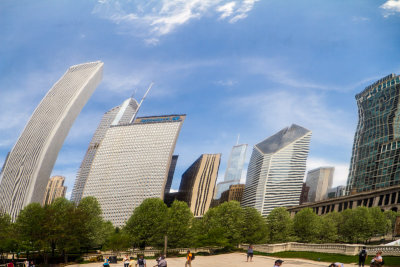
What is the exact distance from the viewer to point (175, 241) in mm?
78438

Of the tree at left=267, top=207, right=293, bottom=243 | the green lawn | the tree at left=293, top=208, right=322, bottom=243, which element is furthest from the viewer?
the tree at left=267, top=207, right=293, bottom=243

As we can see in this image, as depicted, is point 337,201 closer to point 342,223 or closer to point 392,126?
point 342,223

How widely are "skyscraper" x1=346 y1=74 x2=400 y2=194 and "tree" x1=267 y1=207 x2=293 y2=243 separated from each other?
3687 inches

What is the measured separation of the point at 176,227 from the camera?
80.4 metres

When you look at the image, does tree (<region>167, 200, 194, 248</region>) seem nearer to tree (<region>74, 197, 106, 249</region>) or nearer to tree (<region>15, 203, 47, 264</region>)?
tree (<region>74, 197, 106, 249</region>)

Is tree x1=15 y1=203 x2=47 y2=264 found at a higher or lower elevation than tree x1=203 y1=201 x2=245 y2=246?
lower

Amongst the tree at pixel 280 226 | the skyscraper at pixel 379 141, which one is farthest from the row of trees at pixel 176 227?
the skyscraper at pixel 379 141

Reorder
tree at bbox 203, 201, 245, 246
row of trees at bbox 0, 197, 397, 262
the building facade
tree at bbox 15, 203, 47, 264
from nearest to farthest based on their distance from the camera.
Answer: tree at bbox 15, 203, 47, 264 < row of trees at bbox 0, 197, 397, 262 < tree at bbox 203, 201, 245, 246 < the building facade

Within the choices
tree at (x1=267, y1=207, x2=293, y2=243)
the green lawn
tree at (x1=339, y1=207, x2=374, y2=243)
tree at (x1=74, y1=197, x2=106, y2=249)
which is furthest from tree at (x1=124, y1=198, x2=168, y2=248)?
tree at (x1=339, y1=207, x2=374, y2=243)

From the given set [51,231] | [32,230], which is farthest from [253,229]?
[32,230]

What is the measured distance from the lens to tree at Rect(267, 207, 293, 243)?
86125 mm

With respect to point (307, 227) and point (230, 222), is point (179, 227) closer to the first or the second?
point (230, 222)

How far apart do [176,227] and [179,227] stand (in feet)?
2.33

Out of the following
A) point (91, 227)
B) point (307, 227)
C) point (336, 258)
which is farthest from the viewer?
point (307, 227)
